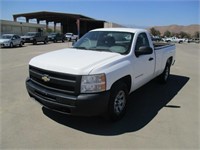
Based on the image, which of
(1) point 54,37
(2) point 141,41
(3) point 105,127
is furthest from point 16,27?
(3) point 105,127

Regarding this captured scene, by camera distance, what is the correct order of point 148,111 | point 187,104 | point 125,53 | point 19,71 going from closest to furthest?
point 125,53 < point 148,111 < point 187,104 < point 19,71

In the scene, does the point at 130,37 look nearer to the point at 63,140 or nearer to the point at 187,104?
the point at 187,104

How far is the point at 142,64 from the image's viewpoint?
4.98 m

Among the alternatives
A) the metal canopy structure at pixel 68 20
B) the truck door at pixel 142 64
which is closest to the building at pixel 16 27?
the metal canopy structure at pixel 68 20

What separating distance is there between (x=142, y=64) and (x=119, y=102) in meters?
1.26

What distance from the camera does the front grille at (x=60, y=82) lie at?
11.6 feet

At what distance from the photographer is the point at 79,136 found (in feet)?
12.0

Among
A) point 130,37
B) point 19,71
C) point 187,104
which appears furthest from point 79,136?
point 19,71

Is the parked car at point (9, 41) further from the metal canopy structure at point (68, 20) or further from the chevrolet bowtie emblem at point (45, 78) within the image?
the chevrolet bowtie emblem at point (45, 78)

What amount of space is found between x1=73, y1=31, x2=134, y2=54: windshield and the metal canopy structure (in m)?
37.8

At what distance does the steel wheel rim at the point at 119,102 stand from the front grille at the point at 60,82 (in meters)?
0.97

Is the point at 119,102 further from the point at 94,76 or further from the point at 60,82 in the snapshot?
the point at 60,82

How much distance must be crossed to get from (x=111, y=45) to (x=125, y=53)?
533mm

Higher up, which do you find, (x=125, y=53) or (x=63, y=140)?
(x=125, y=53)
